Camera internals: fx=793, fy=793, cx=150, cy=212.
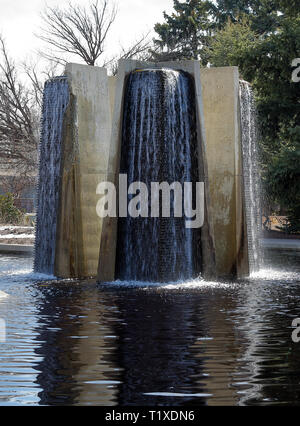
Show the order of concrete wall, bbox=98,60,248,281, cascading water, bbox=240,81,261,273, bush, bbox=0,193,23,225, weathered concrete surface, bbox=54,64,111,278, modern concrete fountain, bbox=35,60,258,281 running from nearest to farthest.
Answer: modern concrete fountain, bbox=35,60,258,281, weathered concrete surface, bbox=54,64,111,278, concrete wall, bbox=98,60,248,281, cascading water, bbox=240,81,261,273, bush, bbox=0,193,23,225

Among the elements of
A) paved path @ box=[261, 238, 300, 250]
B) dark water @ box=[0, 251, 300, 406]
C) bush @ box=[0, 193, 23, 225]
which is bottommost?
dark water @ box=[0, 251, 300, 406]

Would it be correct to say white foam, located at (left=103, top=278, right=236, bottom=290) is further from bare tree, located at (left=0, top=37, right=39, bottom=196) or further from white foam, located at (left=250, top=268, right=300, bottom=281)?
bare tree, located at (left=0, top=37, right=39, bottom=196)

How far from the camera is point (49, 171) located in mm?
17109

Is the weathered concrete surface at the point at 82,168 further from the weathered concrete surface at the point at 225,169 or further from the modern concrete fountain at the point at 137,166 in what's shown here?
the weathered concrete surface at the point at 225,169

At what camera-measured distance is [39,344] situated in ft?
27.3

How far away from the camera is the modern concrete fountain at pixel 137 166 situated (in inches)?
623

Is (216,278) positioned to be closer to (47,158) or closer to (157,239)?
(157,239)

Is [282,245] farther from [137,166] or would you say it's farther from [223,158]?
[137,166]

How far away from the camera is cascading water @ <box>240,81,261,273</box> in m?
17.6

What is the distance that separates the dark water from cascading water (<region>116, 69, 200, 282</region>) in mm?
1620

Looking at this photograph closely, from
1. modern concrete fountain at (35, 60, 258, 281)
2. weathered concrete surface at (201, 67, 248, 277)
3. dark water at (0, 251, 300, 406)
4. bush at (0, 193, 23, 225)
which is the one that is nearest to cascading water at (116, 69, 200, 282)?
modern concrete fountain at (35, 60, 258, 281)

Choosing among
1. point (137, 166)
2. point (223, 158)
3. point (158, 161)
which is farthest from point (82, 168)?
point (223, 158)
